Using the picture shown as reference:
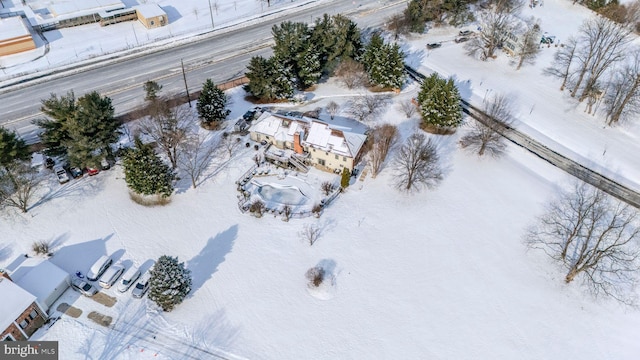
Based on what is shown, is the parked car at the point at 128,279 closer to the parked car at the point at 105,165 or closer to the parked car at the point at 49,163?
the parked car at the point at 105,165

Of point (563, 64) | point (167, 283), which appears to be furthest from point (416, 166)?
point (563, 64)

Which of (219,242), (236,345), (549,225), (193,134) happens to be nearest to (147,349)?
(236,345)

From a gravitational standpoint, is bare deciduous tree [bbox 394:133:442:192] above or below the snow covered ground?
above

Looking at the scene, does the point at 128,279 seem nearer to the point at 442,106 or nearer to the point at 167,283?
the point at 167,283

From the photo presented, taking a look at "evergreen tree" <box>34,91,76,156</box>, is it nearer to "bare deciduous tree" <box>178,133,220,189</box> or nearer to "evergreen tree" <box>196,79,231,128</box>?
"bare deciduous tree" <box>178,133,220,189</box>

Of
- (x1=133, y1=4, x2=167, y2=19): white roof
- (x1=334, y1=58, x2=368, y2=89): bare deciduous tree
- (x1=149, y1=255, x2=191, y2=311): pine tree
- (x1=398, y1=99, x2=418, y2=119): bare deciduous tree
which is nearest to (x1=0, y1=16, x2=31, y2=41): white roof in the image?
(x1=133, y1=4, x2=167, y2=19): white roof

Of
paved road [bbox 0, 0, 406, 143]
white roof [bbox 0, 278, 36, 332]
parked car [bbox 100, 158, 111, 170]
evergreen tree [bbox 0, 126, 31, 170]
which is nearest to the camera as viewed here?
white roof [bbox 0, 278, 36, 332]

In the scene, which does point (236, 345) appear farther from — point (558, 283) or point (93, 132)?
point (558, 283)
